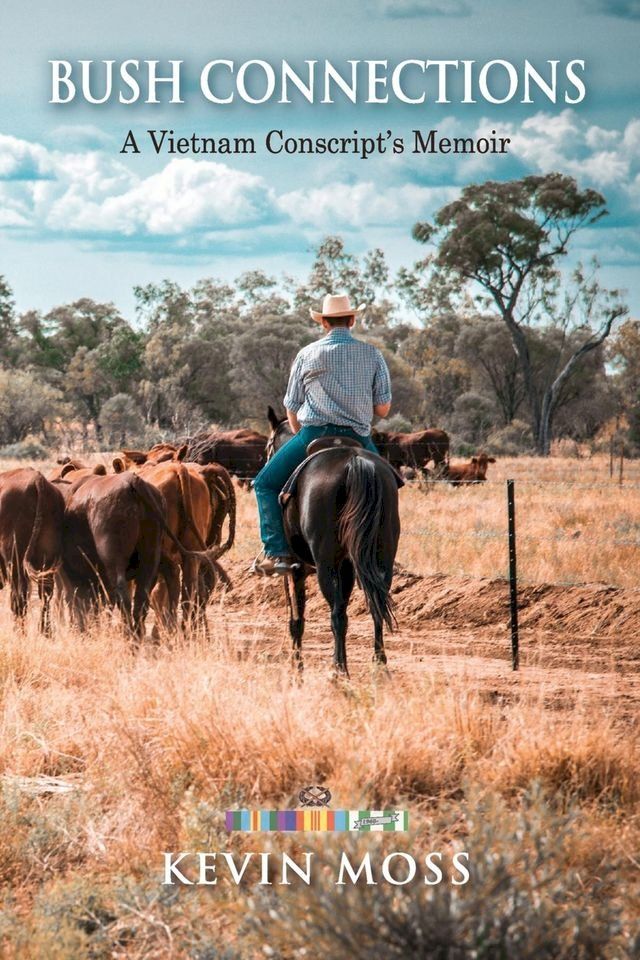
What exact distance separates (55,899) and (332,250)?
58743mm

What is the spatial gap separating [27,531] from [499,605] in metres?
4.64

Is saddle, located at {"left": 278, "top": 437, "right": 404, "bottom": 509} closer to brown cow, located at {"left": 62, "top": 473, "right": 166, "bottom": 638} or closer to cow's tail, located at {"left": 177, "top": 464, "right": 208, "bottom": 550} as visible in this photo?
brown cow, located at {"left": 62, "top": 473, "right": 166, "bottom": 638}

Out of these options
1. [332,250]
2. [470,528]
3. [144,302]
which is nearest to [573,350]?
[332,250]

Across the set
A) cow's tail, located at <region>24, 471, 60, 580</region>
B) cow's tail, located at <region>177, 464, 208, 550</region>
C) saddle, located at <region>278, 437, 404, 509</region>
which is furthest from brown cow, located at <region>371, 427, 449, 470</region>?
saddle, located at <region>278, 437, 404, 509</region>

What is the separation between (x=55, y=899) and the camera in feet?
15.5

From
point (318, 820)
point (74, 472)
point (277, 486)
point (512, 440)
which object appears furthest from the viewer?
point (512, 440)

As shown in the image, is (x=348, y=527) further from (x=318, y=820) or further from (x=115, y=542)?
(x=318, y=820)

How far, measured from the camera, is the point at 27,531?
9406 mm

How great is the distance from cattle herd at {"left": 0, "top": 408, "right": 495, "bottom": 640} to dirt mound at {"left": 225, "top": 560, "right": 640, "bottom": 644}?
88.4 inches

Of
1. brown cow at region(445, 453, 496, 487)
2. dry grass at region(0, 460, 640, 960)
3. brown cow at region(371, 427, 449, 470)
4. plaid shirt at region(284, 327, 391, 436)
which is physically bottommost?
dry grass at region(0, 460, 640, 960)

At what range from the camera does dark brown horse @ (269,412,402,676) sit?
25.4 feet

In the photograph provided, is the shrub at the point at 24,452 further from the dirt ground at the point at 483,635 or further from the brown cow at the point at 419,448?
the dirt ground at the point at 483,635

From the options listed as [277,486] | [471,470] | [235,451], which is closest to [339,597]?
[277,486]

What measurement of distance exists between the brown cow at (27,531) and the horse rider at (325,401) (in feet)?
5.93
